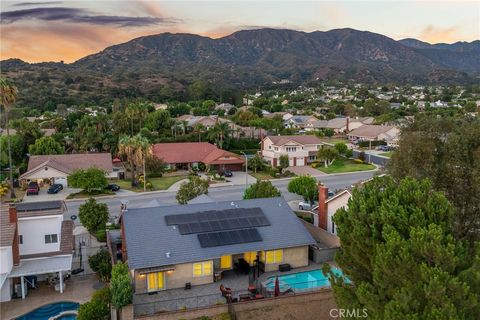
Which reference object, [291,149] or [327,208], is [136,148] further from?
[291,149]

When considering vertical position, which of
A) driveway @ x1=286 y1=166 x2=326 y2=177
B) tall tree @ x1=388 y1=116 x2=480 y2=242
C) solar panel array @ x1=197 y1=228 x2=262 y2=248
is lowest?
driveway @ x1=286 y1=166 x2=326 y2=177

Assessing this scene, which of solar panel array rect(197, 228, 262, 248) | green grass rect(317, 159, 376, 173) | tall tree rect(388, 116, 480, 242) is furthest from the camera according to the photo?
green grass rect(317, 159, 376, 173)

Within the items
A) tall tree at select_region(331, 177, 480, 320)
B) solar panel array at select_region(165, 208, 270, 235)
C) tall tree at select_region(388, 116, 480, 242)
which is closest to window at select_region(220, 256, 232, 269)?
solar panel array at select_region(165, 208, 270, 235)

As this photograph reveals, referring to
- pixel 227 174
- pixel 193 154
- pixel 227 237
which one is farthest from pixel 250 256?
pixel 193 154

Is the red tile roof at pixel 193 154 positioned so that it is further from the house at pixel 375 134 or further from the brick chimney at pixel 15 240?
the brick chimney at pixel 15 240

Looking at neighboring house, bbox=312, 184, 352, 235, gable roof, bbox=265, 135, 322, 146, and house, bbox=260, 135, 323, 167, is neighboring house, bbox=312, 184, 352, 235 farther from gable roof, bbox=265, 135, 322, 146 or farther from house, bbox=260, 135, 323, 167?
gable roof, bbox=265, 135, 322, 146

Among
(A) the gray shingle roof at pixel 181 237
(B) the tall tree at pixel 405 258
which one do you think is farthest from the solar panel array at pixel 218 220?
(B) the tall tree at pixel 405 258

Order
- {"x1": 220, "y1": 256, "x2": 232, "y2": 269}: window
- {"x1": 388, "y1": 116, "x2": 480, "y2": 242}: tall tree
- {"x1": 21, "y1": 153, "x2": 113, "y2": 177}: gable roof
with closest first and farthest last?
{"x1": 388, "y1": 116, "x2": 480, "y2": 242}: tall tree → {"x1": 220, "y1": 256, "x2": 232, "y2": 269}: window → {"x1": 21, "y1": 153, "x2": 113, "y2": 177}: gable roof

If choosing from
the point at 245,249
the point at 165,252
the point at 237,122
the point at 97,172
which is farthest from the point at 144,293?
the point at 237,122
